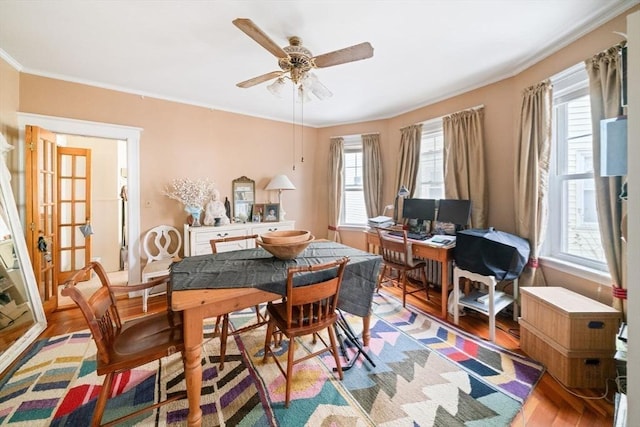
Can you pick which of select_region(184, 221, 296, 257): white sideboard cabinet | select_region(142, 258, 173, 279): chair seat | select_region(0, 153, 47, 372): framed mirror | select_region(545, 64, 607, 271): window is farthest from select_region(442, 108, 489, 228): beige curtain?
select_region(0, 153, 47, 372): framed mirror

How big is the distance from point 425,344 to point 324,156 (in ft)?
10.9

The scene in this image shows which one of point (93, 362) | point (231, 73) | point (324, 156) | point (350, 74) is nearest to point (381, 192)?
point (324, 156)

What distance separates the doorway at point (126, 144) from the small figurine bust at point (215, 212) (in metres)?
0.81

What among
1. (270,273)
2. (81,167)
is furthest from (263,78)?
(81,167)

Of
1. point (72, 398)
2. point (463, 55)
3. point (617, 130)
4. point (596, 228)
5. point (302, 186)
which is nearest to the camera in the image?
point (617, 130)

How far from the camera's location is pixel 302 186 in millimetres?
4438

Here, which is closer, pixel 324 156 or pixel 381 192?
pixel 381 192

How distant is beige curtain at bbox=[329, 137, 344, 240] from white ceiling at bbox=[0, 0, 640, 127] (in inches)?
52.3

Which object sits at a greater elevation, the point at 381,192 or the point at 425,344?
the point at 381,192

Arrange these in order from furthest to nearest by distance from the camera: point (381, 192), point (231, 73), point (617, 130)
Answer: point (381, 192) < point (231, 73) < point (617, 130)

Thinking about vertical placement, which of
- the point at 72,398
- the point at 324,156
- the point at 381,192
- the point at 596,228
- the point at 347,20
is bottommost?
the point at 72,398

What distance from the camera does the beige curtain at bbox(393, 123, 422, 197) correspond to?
11.7 feet

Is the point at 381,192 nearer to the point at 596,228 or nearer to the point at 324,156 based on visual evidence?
the point at 324,156

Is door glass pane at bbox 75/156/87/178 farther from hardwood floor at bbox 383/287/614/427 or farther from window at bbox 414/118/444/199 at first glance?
hardwood floor at bbox 383/287/614/427
